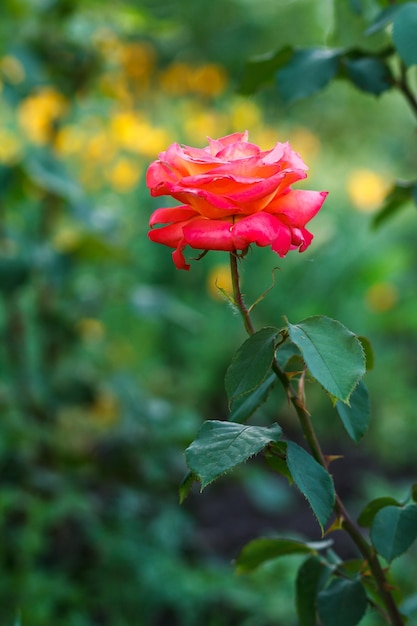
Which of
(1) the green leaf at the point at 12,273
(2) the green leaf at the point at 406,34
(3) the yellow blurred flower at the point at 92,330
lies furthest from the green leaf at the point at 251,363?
(3) the yellow blurred flower at the point at 92,330

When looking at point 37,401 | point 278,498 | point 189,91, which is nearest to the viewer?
point 37,401

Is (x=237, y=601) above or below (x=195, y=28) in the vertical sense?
below

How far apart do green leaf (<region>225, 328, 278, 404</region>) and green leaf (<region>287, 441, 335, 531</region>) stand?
64 millimetres

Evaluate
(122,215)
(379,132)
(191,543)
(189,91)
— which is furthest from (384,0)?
(379,132)

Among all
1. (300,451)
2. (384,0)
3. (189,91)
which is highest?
(384,0)

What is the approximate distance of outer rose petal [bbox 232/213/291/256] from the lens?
640 mm

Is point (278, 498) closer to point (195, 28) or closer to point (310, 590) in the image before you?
point (310, 590)

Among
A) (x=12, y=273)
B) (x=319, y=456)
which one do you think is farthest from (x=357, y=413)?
(x=12, y=273)

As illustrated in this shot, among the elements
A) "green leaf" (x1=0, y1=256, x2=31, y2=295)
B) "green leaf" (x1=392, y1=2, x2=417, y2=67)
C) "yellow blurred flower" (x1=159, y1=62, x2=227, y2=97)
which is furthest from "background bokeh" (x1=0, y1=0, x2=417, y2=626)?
"yellow blurred flower" (x1=159, y1=62, x2=227, y2=97)

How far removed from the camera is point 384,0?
110 cm

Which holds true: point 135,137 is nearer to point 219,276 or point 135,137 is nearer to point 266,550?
point 219,276

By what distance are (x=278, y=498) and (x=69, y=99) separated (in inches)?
50.2

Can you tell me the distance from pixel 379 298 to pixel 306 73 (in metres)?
2.75

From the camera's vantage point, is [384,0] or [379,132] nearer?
[384,0]
